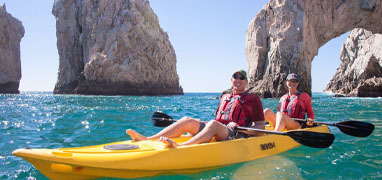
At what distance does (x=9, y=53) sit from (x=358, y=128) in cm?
6638

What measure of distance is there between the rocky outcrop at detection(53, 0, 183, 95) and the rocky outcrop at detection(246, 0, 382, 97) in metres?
18.6

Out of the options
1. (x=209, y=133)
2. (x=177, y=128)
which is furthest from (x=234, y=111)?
(x=177, y=128)

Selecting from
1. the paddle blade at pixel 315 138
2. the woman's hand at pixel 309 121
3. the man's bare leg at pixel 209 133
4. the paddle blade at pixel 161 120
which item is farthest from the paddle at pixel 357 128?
the paddle blade at pixel 161 120

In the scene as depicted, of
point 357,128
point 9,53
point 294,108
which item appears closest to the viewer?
point 357,128

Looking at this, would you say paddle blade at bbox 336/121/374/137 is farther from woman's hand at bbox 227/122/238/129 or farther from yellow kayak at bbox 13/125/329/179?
woman's hand at bbox 227/122/238/129

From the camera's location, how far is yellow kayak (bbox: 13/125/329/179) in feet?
10.3

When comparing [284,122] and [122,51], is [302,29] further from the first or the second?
[284,122]

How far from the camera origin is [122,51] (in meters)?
42.9

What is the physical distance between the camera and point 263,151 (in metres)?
4.68

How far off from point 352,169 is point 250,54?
111 ft

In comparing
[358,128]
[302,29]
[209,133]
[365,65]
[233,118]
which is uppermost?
[302,29]

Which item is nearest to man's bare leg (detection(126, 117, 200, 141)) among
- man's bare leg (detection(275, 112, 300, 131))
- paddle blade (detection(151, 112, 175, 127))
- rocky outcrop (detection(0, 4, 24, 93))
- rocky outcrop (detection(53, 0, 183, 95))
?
paddle blade (detection(151, 112, 175, 127))

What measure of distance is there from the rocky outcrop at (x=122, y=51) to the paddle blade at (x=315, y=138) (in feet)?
131

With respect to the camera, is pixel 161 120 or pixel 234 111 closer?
pixel 234 111
